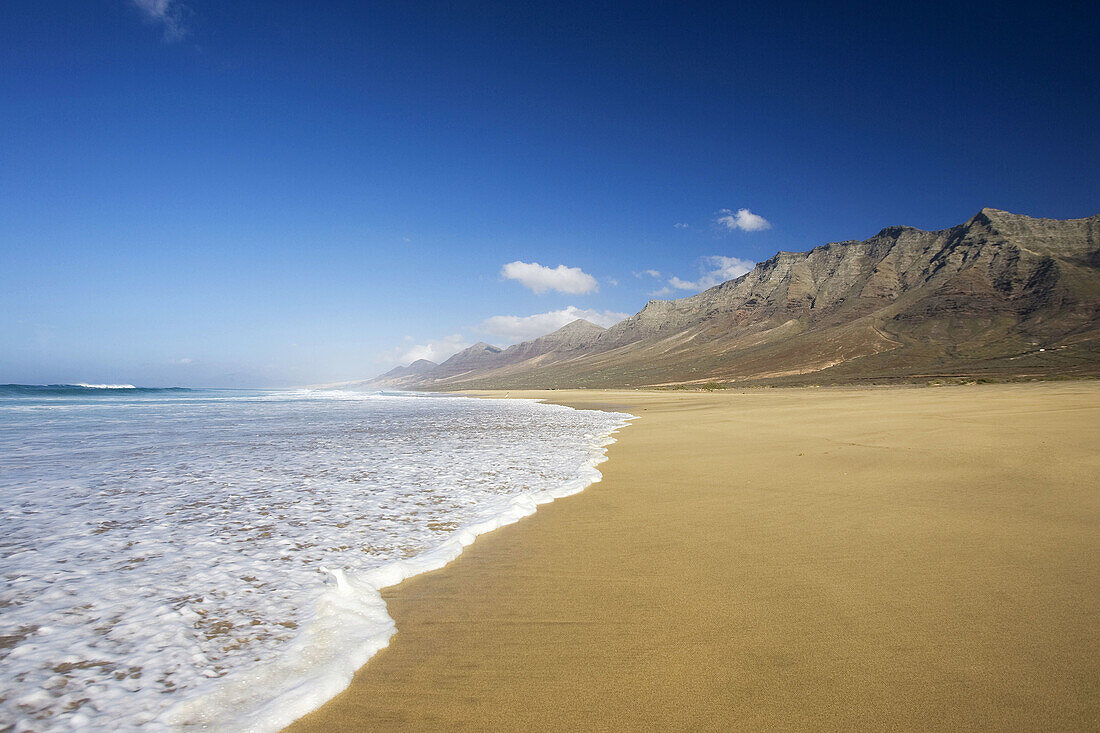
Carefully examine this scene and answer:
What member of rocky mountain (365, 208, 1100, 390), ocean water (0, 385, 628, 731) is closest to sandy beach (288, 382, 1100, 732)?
ocean water (0, 385, 628, 731)

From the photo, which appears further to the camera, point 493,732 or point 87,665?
point 87,665

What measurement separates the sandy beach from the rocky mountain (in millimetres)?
50436

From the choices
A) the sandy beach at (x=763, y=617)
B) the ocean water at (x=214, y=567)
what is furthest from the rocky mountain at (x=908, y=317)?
the ocean water at (x=214, y=567)

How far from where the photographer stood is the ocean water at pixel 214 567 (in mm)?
2631

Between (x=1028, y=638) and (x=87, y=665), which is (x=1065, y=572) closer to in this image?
(x=1028, y=638)

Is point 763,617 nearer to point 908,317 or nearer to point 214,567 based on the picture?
point 214,567

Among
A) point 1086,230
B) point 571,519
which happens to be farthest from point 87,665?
point 1086,230

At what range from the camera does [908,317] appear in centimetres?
9731

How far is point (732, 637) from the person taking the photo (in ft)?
10.2

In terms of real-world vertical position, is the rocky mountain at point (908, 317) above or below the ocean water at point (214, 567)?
above

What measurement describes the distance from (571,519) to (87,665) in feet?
14.0

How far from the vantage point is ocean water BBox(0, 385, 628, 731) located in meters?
Result: 2.63

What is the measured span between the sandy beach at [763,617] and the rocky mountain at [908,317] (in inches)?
1986

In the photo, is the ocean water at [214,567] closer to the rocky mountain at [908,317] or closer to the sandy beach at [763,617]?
the sandy beach at [763,617]
